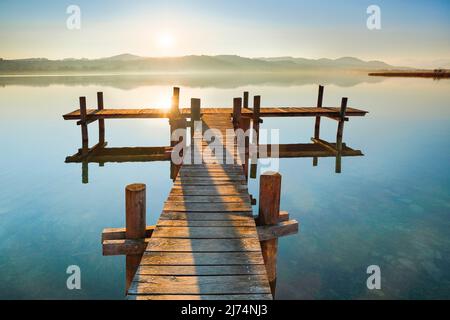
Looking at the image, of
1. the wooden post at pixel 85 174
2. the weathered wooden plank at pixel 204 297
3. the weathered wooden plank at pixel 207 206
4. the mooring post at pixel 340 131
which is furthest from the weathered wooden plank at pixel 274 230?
the wooden post at pixel 85 174

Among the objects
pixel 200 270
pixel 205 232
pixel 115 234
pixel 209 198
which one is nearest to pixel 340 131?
pixel 209 198

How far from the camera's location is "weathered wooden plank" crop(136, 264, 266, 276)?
3.53 metres

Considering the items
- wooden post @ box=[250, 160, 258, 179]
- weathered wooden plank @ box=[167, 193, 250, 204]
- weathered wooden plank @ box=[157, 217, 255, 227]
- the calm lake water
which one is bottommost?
the calm lake water

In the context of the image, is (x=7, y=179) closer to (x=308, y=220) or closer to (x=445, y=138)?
(x=308, y=220)

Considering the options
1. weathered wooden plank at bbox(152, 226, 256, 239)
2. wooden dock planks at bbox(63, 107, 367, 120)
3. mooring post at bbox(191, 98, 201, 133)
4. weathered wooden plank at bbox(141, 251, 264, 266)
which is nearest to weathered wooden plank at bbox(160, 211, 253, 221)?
weathered wooden plank at bbox(152, 226, 256, 239)

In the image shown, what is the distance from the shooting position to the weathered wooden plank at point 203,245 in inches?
158

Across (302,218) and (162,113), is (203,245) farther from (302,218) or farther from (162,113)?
(162,113)

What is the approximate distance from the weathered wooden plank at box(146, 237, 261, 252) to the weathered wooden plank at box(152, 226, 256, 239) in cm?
8

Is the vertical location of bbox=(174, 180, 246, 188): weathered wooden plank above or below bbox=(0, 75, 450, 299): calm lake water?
above

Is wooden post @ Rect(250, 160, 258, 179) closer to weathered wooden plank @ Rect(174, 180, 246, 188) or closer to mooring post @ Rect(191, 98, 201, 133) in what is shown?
mooring post @ Rect(191, 98, 201, 133)

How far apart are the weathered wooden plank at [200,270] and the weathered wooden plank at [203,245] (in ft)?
1.18

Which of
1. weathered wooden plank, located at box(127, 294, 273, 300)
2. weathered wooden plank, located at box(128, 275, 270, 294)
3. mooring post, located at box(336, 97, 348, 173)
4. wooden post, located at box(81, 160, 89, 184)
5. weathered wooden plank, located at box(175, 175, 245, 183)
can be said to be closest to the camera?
weathered wooden plank, located at box(127, 294, 273, 300)

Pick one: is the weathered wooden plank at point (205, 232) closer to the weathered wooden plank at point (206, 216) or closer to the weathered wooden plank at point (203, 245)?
the weathered wooden plank at point (203, 245)

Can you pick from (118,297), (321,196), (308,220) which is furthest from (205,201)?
(321,196)
